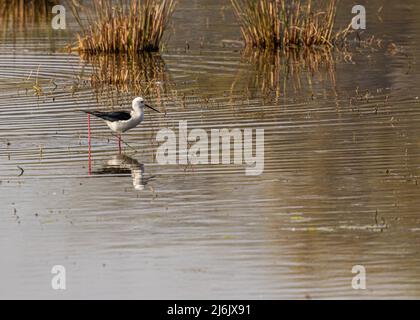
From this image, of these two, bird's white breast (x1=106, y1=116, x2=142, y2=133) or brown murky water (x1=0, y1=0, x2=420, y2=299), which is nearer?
brown murky water (x1=0, y1=0, x2=420, y2=299)

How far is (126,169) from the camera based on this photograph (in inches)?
523

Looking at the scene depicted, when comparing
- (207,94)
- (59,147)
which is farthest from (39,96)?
(59,147)

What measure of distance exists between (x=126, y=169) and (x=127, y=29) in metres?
9.74

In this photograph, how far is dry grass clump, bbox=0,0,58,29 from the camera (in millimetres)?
28062

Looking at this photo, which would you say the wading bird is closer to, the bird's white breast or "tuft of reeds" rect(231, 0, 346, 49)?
the bird's white breast

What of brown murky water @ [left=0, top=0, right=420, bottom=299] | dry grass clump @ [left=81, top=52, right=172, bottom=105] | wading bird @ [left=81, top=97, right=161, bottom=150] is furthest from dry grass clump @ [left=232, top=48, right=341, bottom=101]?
wading bird @ [left=81, top=97, right=161, bottom=150]

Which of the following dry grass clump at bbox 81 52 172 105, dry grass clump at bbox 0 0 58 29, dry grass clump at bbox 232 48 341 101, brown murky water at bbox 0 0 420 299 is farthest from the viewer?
dry grass clump at bbox 0 0 58 29

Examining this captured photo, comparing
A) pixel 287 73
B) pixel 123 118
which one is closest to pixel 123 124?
pixel 123 118

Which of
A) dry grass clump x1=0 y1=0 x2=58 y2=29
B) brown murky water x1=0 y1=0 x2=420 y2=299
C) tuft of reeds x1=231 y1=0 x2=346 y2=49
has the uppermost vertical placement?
dry grass clump x1=0 y1=0 x2=58 y2=29

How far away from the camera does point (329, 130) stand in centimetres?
1509

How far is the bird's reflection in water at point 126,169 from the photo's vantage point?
12752 mm

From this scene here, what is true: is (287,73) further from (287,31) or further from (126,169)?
(126,169)

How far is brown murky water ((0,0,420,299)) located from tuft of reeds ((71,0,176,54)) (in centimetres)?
156
